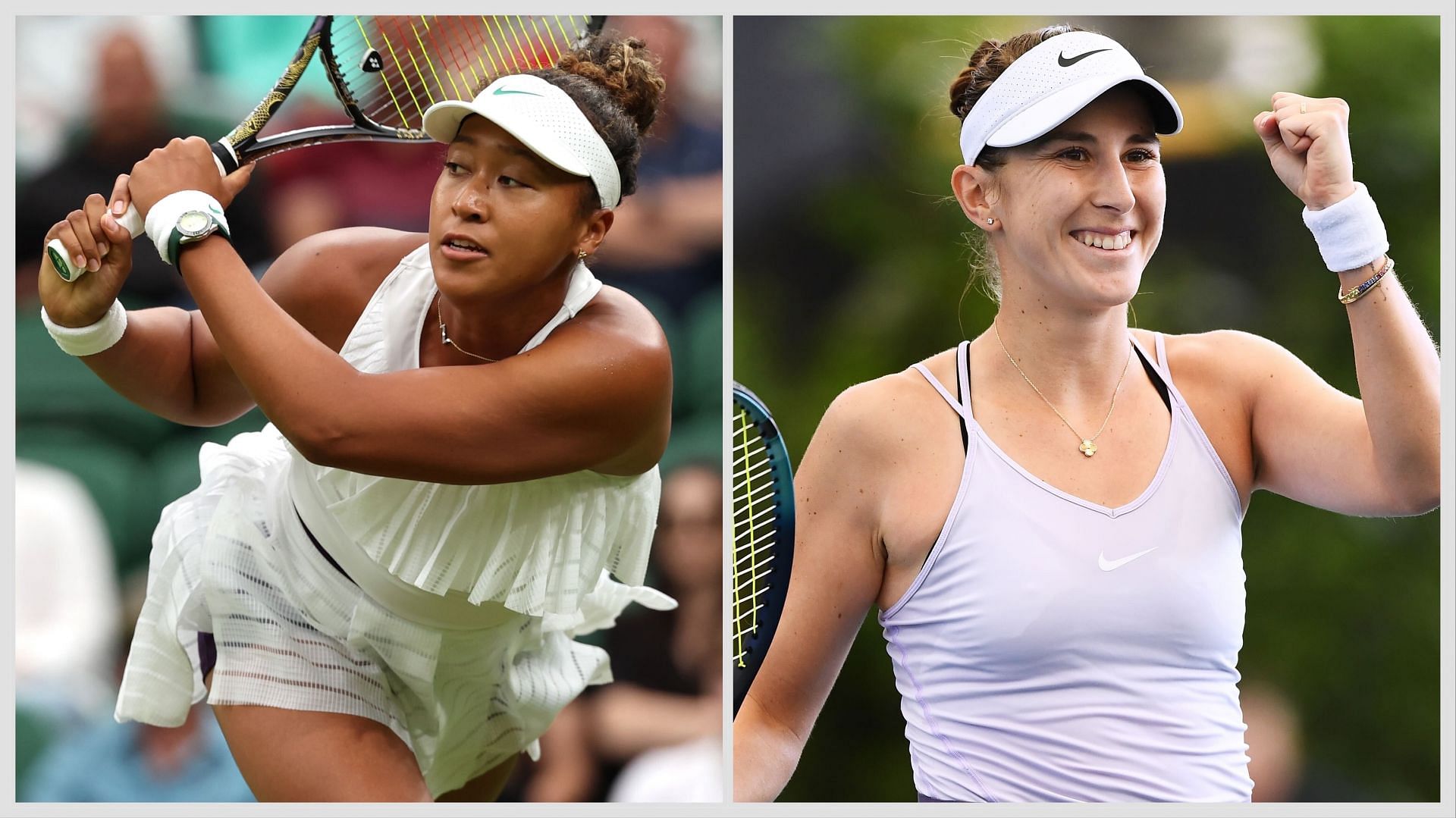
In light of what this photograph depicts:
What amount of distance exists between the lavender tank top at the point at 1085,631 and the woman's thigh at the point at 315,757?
2.02 feet

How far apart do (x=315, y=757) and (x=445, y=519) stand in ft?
1.02

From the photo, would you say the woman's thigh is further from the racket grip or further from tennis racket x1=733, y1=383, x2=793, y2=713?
the racket grip

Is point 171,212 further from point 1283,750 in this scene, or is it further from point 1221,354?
point 1283,750

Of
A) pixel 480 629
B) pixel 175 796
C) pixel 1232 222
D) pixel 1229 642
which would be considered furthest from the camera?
pixel 175 796

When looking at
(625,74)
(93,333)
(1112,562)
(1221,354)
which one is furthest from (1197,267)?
(93,333)

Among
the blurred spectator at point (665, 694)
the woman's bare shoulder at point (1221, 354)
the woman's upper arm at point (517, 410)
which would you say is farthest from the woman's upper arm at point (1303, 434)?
the blurred spectator at point (665, 694)

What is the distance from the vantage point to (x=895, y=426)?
5.64ft

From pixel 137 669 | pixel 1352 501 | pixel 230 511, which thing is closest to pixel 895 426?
pixel 1352 501

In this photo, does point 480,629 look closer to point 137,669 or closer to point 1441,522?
point 137,669

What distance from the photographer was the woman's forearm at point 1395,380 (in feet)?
5.32

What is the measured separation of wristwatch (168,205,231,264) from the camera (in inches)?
62.4

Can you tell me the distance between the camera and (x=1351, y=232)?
1622 millimetres

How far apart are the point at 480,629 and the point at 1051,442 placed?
735 mm

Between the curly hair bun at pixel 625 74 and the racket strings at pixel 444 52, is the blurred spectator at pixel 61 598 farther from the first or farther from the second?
the curly hair bun at pixel 625 74
